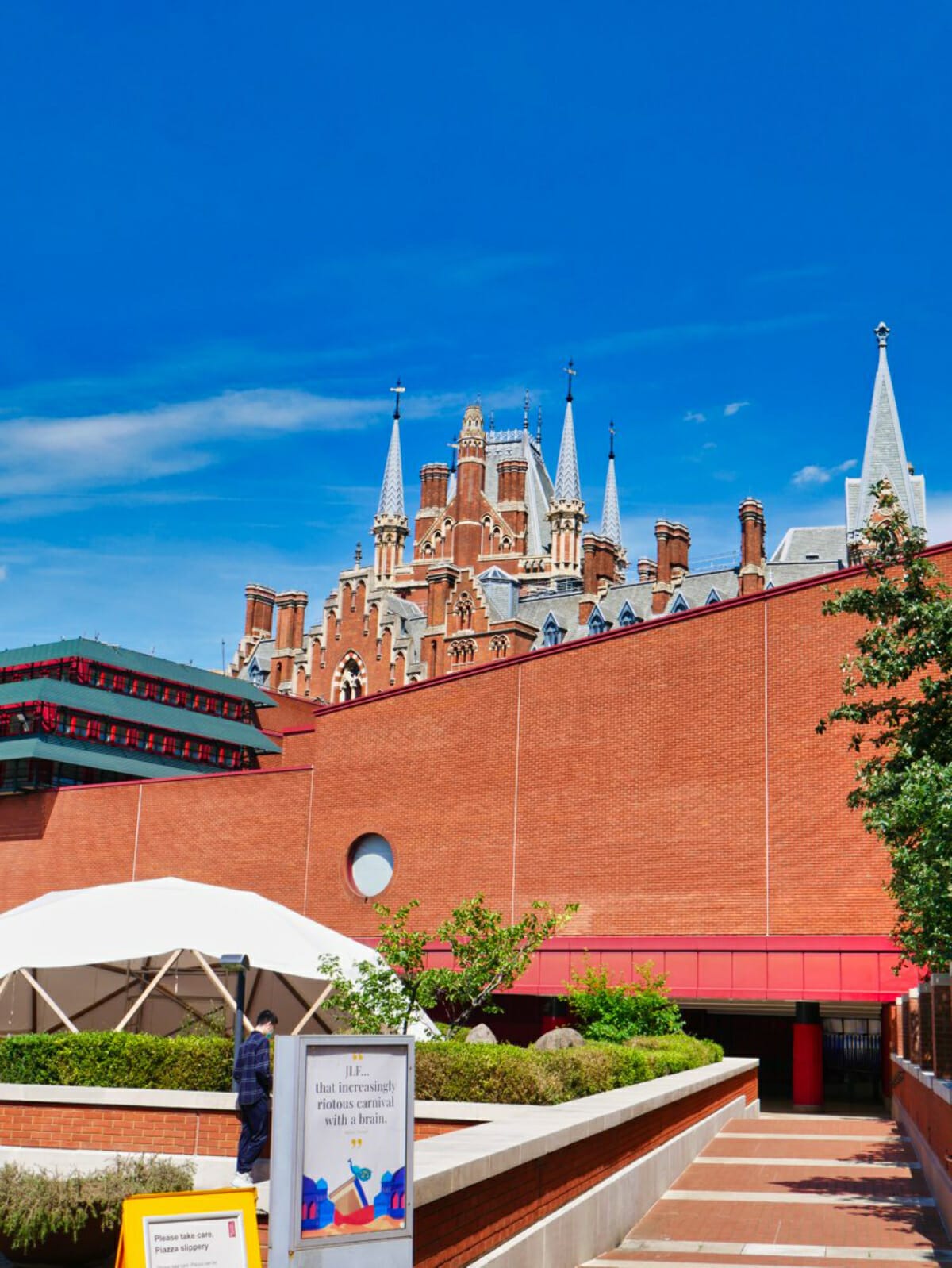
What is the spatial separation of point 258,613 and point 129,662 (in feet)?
185

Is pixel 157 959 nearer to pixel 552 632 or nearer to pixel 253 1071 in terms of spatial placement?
pixel 253 1071

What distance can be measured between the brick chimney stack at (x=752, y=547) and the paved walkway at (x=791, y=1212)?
Result: 64.6 metres

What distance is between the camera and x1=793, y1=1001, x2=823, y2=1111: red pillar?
3250cm

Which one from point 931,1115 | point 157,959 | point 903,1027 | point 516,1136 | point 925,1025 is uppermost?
point 157,959

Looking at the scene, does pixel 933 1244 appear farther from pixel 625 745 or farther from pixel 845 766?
pixel 625 745

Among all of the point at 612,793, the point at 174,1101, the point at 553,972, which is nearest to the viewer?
the point at 174,1101

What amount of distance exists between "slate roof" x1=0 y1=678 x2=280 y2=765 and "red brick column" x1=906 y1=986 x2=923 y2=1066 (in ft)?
124

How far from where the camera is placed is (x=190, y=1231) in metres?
→ 7.22

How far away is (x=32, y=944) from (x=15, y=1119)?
8185 millimetres

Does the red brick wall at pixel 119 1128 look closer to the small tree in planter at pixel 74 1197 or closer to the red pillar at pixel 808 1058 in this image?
the small tree in planter at pixel 74 1197

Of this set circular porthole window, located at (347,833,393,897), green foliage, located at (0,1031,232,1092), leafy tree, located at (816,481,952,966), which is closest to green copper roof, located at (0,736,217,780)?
circular porthole window, located at (347,833,393,897)

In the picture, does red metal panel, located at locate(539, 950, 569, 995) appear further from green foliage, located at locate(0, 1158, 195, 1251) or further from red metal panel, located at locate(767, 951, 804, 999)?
green foliage, located at locate(0, 1158, 195, 1251)

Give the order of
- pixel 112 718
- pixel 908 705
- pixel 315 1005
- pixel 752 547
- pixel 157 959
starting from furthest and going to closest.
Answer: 1. pixel 752 547
2. pixel 112 718
3. pixel 157 959
4. pixel 315 1005
5. pixel 908 705

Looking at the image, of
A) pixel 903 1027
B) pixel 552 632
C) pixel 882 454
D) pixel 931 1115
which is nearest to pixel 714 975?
pixel 903 1027
